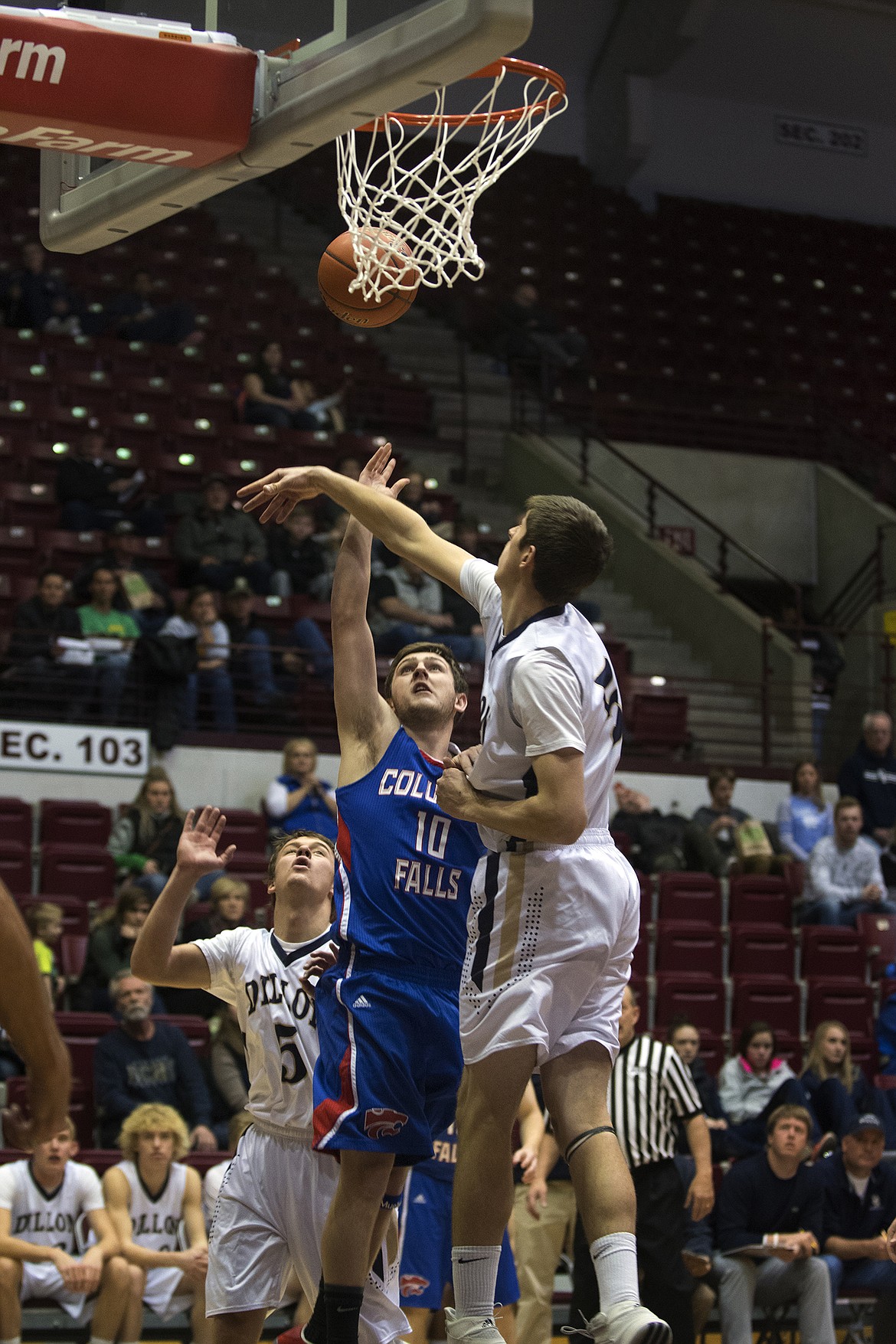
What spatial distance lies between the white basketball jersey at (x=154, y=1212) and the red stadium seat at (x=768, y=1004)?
4.70 metres

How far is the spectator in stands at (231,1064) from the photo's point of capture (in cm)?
968

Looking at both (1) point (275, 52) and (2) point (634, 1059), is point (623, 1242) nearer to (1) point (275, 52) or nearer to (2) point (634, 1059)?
(1) point (275, 52)

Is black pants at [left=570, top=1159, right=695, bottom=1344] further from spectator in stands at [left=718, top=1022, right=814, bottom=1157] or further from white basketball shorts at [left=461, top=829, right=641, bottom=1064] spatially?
white basketball shorts at [left=461, top=829, right=641, bottom=1064]

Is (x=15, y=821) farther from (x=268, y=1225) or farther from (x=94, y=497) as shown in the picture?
(x=268, y=1225)

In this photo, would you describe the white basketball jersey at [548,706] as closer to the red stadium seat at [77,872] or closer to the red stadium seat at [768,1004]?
the red stadium seat at [77,872]

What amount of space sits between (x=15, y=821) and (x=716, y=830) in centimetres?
530

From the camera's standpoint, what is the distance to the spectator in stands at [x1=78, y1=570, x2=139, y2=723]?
41.9 ft

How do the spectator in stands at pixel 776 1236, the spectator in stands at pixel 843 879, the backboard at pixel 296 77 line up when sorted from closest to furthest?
the backboard at pixel 296 77 → the spectator in stands at pixel 776 1236 → the spectator in stands at pixel 843 879

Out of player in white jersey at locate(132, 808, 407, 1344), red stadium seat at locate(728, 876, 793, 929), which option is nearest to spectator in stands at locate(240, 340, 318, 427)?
red stadium seat at locate(728, 876, 793, 929)

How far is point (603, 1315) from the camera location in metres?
4.05

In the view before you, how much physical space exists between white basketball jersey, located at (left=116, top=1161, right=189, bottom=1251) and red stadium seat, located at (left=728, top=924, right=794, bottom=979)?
16.9 feet

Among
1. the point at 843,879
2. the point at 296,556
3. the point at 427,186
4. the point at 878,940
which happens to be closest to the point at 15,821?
the point at 296,556

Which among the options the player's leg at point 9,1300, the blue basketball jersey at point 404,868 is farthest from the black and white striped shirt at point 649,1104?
the blue basketball jersey at point 404,868

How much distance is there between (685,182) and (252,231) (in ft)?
20.0
